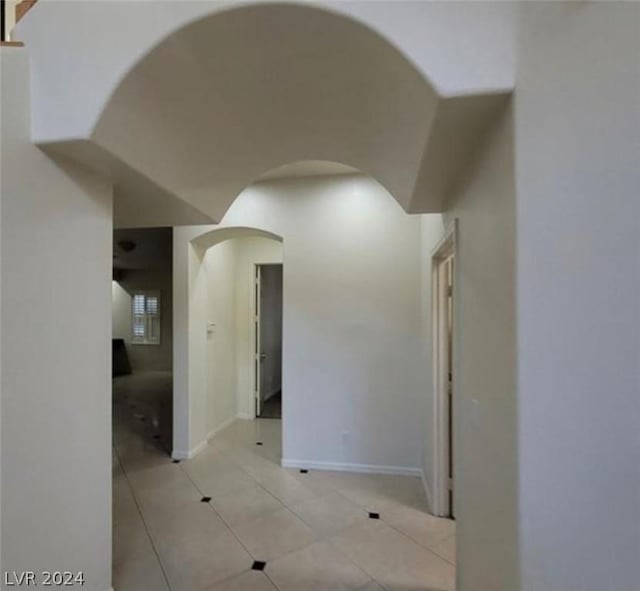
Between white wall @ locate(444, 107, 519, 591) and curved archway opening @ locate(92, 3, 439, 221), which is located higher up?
curved archway opening @ locate(92, 3, 439, 221)

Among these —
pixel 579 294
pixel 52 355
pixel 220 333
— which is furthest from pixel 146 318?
pixel 579 294

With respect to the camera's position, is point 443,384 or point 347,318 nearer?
point 443,384

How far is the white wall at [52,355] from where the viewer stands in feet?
4.87

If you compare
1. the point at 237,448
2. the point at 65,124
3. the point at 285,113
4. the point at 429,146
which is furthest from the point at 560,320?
the point at 237,448

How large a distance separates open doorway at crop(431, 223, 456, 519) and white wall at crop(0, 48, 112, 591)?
226cm

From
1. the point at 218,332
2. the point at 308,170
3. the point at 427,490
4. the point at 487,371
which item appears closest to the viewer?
the point at 487,371

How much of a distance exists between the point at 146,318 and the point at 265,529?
29.4ft

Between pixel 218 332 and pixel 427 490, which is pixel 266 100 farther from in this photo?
pixel 218 332

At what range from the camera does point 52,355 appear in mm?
1662

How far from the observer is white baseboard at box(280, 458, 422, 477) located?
3645mm

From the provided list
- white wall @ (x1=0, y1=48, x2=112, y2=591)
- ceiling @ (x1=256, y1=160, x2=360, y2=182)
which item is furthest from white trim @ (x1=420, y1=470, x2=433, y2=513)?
ceiling @ (x1=256, y1=160, x2=360, y2=182)

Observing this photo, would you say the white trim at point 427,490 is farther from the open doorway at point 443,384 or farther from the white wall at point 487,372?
the white wall at point 487,372

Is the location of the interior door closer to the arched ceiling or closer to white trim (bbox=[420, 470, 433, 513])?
white trim (bbox=[420, 470, 433, 513])

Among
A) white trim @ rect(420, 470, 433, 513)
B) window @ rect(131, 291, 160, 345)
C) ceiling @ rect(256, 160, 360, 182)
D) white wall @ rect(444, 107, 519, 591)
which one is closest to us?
white wall @ rect(444, 107, 519, 591)
